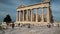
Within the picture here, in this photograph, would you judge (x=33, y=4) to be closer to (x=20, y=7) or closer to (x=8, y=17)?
(x=20, y=7)

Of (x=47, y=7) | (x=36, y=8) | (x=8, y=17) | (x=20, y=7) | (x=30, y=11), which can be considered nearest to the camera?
(x=47, y=7)

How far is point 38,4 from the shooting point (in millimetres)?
59312

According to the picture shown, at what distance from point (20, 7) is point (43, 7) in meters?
16.7

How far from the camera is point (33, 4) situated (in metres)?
62.0

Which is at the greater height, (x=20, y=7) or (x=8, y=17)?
(x=20, y=7)

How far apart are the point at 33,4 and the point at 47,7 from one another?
8322 millimetres

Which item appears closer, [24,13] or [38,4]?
[38,4]

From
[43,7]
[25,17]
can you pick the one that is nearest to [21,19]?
[25,17]

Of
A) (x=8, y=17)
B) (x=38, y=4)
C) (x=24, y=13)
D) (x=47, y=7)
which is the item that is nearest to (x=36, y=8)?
(x=38, y=4)

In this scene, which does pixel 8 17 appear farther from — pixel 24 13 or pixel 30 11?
pixel 30 11

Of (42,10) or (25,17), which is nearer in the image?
(42,10)

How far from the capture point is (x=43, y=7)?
5750 centimetres

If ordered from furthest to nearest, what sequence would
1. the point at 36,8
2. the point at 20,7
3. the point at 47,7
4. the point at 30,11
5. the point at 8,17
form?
the point at 8,17
the point at 20,7
the point at 30,11
the point at 36,8
the point at 47,7

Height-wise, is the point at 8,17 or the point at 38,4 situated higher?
the point at 38,4
